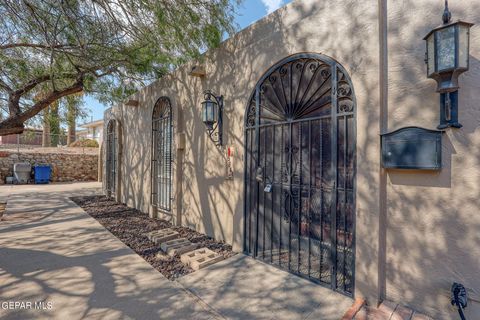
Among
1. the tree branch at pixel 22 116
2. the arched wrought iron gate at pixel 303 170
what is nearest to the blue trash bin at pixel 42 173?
the tree branch at pixel 22 116

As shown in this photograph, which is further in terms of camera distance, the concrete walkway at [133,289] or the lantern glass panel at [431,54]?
the concrete walkway at [133,289]

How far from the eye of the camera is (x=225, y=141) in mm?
4613

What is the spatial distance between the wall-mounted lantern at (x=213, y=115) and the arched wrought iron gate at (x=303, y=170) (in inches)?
29.5

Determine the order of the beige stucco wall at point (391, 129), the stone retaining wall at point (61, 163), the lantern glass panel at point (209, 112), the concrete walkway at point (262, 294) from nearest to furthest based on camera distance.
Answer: the beige stucco wall at point (391, 129)
the concrete walkway at point (262, 294)
the lantern glass panel at point (209, 112)
the stone retaining wall at point (61, 163)

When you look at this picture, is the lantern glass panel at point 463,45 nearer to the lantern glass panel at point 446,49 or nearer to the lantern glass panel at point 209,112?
the lantern glass panel at point 446,49

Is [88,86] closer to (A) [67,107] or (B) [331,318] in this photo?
(A) [67,107]

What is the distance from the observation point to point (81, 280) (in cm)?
332

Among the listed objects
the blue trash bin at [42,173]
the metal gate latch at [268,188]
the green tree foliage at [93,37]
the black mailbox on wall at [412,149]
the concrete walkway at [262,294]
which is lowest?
the concrete walkway at [262,294]

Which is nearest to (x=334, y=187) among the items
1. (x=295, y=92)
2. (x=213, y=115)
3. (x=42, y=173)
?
(x=295, y=92)

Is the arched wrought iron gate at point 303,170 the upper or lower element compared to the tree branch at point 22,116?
lower

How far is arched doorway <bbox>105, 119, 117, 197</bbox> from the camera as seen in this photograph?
32.4ft

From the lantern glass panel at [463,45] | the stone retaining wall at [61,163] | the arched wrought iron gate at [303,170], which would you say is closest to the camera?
the lantern glass panel at [463,45]

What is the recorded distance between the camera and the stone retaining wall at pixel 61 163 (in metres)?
14.1

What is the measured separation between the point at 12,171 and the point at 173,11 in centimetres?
1521
